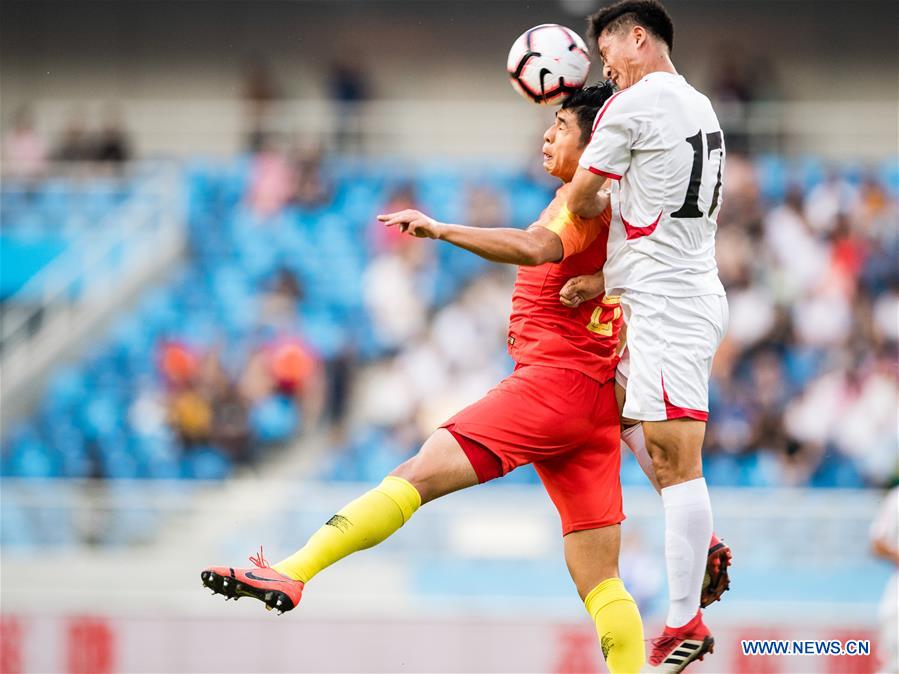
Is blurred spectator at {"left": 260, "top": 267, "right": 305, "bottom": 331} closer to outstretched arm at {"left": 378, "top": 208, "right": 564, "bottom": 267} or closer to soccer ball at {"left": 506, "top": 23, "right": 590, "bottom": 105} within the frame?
soccer ball at {"left": 506, "top": 23, "right": 590, "bottom": 105}

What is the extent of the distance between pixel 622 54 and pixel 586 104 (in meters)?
0.25

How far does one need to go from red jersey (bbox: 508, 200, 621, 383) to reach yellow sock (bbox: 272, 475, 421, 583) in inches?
29.9

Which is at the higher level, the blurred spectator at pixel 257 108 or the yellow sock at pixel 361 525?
the blurred spectator at pixel 257 108

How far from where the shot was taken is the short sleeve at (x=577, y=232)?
5344 millimetres

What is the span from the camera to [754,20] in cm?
1816

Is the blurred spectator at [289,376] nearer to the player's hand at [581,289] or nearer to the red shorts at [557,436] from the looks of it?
the red shorts at [557,436]

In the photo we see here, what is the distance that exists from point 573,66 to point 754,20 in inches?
526

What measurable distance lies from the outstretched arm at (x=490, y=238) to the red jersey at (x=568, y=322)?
1.01 ft

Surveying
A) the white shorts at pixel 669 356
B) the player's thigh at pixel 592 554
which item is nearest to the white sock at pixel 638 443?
the player's thigh at pixel 592 554

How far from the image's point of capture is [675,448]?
17.3 feet

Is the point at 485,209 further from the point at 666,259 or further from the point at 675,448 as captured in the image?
the point at 675,448

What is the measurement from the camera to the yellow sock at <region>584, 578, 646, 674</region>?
5582 mm

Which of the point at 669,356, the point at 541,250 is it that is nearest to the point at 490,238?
the point at 541,250

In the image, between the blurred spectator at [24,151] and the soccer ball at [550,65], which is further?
the blurred spectator at [24,151]
